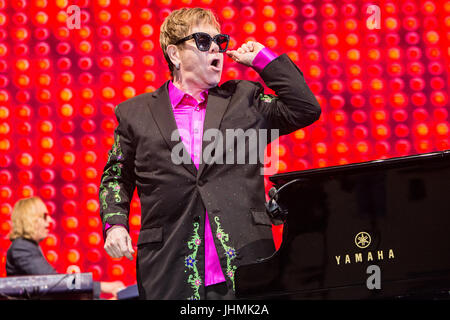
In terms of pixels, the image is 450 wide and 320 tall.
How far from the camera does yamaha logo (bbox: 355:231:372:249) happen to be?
4.98 feet

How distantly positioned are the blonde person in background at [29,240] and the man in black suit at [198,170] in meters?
1.88

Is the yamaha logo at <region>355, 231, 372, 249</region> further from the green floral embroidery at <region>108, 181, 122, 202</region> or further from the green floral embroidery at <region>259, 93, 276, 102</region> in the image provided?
the green floral embroidery at <region>108, 181, 122, 202</region>

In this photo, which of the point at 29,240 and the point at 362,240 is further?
the point at 29,240

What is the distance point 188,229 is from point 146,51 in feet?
8.65

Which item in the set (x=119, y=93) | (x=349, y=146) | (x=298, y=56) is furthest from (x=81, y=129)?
(x=349, y=146)

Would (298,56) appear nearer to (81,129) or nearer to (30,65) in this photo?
(81,129)

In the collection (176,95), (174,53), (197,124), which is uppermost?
(174,53)

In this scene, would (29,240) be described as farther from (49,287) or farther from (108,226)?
(108,226)

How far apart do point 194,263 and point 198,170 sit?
0.26 m

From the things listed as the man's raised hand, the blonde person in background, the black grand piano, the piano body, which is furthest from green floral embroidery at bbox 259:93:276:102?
the blonde person in background

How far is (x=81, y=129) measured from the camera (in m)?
4.15

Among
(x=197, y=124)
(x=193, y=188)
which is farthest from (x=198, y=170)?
(x=197, y=124)

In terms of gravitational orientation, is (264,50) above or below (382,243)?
above

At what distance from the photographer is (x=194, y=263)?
5.50ft
